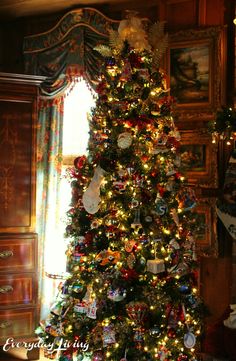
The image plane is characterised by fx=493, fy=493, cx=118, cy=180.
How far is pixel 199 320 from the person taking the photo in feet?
10.5

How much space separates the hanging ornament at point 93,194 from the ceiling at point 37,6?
173cm

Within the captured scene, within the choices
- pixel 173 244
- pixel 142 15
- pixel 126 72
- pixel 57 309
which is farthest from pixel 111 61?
pixel 57 309

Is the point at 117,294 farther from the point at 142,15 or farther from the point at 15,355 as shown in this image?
the point at 142,15

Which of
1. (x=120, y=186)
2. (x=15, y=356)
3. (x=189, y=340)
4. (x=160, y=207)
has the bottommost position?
(x=15, y=356)

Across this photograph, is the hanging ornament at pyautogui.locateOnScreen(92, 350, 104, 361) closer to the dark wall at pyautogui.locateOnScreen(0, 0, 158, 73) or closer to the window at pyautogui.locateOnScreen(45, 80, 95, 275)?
the window at pyautogui.locateOnScreen(45, 80, 95, 275)

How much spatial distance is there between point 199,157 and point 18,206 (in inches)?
56.9

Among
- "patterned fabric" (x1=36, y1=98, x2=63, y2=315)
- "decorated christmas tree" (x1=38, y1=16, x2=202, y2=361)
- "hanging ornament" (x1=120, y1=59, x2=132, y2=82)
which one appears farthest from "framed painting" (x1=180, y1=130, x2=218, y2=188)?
"patterned fabric" (x1=36, y1=98, x2=63, y2=315)

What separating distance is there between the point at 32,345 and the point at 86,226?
3.98 ft

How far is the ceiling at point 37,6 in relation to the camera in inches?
160

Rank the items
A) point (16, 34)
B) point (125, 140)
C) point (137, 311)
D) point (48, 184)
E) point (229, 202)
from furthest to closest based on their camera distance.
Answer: point (16, 34)
point (48, 184)
point (229, 202)
point (125, 140)
point (137, 311)

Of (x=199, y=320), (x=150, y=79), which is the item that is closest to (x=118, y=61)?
(x=150, y=79)

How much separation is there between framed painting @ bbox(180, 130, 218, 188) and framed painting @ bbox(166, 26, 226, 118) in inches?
7.1

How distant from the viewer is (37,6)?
4176 mm

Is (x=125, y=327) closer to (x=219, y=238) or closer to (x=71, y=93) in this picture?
(x=219, y=238)
